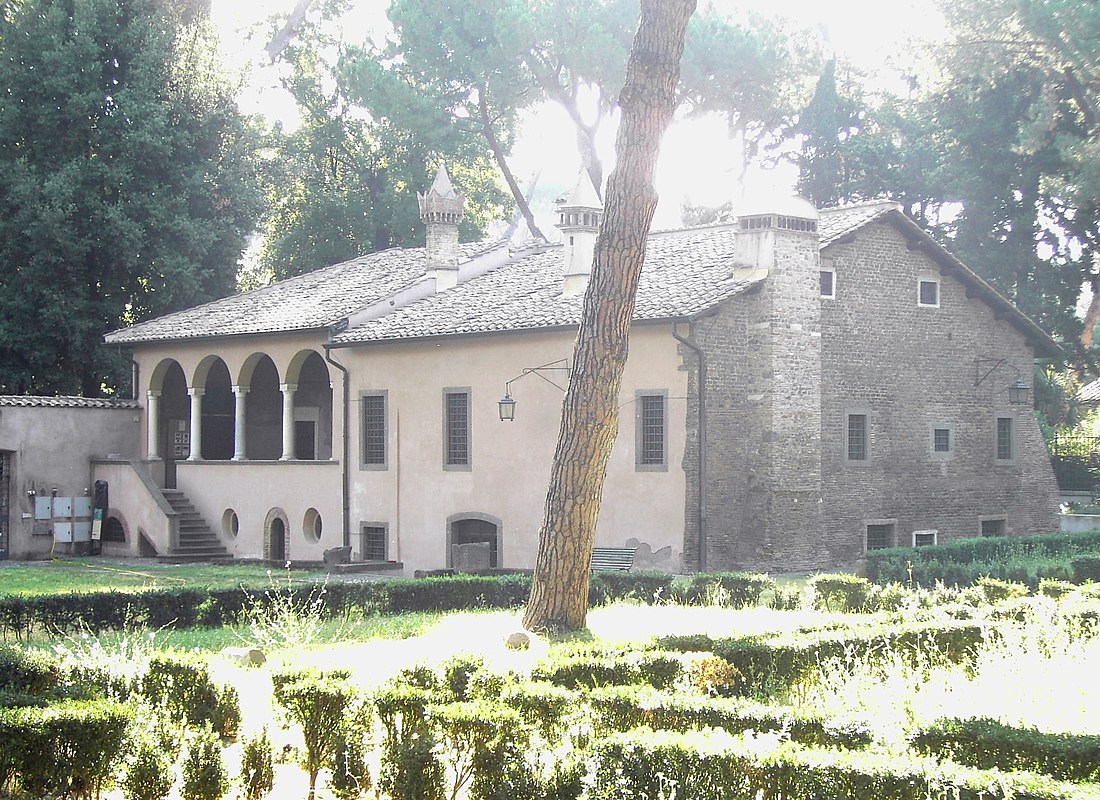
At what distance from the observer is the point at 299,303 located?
30.0 meters

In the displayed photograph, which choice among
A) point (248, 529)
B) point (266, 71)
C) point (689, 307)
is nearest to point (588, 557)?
point (689, 307)

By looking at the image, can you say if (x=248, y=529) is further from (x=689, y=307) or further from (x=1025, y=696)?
(x=1025, y=696)

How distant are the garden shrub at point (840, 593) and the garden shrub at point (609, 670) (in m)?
5.72

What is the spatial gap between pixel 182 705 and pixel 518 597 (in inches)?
343

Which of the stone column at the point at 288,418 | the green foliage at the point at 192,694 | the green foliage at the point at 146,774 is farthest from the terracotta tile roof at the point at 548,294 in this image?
the green foliage at the point at 146,774

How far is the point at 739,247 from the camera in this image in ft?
72.1

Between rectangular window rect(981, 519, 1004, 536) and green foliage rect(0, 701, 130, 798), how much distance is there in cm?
2155

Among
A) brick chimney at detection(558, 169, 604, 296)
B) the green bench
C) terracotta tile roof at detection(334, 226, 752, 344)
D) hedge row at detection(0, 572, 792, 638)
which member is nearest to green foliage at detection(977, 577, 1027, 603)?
hedge row at detection(0, 572, 792, 638)

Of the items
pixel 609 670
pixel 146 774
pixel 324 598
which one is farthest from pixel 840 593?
pixel 146 774

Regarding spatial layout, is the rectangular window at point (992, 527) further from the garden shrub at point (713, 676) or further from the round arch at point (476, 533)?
the garden shrub at point (713, 676)

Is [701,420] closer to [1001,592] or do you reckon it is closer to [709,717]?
[1001,592]

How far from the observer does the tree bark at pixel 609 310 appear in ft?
40.0

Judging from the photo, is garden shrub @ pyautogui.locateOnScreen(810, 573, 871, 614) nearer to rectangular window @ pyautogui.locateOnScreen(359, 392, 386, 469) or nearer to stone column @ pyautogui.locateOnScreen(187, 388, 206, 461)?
rectangular window @ pyautogui.locateOnScreen(359, 392, 386, 469)

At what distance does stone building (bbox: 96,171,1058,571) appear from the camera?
21.4 meters
